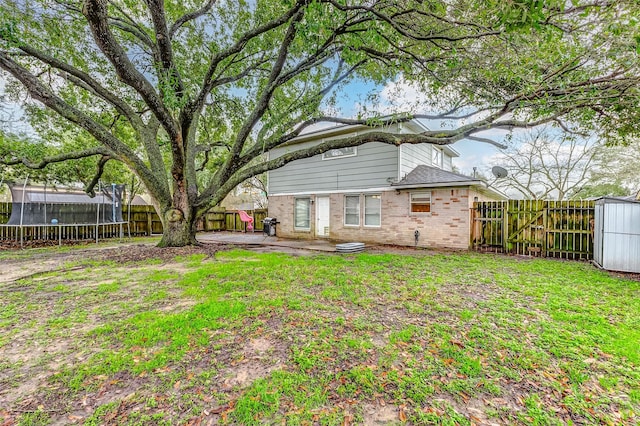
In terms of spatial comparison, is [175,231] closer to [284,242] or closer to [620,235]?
[284,242]

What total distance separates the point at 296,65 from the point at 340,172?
4.49 metres

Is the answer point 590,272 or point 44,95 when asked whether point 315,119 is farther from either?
point 590,272

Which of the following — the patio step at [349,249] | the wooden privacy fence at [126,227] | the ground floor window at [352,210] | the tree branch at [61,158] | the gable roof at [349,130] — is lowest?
the patio step at [349,249]

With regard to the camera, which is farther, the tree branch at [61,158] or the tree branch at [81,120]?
the tree branch at [61,158]

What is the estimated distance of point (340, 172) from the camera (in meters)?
11.0

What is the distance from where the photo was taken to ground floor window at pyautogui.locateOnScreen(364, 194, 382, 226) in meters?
10.3

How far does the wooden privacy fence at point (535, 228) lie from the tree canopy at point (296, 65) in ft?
7.07

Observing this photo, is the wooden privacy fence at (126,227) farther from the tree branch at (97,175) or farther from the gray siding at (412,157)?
the gray siding at (412,157)

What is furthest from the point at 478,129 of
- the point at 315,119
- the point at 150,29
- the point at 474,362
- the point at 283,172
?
the point at 150,29

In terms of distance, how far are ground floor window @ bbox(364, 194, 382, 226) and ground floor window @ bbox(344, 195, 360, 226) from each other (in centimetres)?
33

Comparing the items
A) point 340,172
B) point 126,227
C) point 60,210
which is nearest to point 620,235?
point 340,172

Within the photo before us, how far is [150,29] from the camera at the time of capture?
314 inches

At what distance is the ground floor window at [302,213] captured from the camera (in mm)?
12258

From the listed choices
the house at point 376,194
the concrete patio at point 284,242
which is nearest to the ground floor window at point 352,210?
the house at point 376,194
